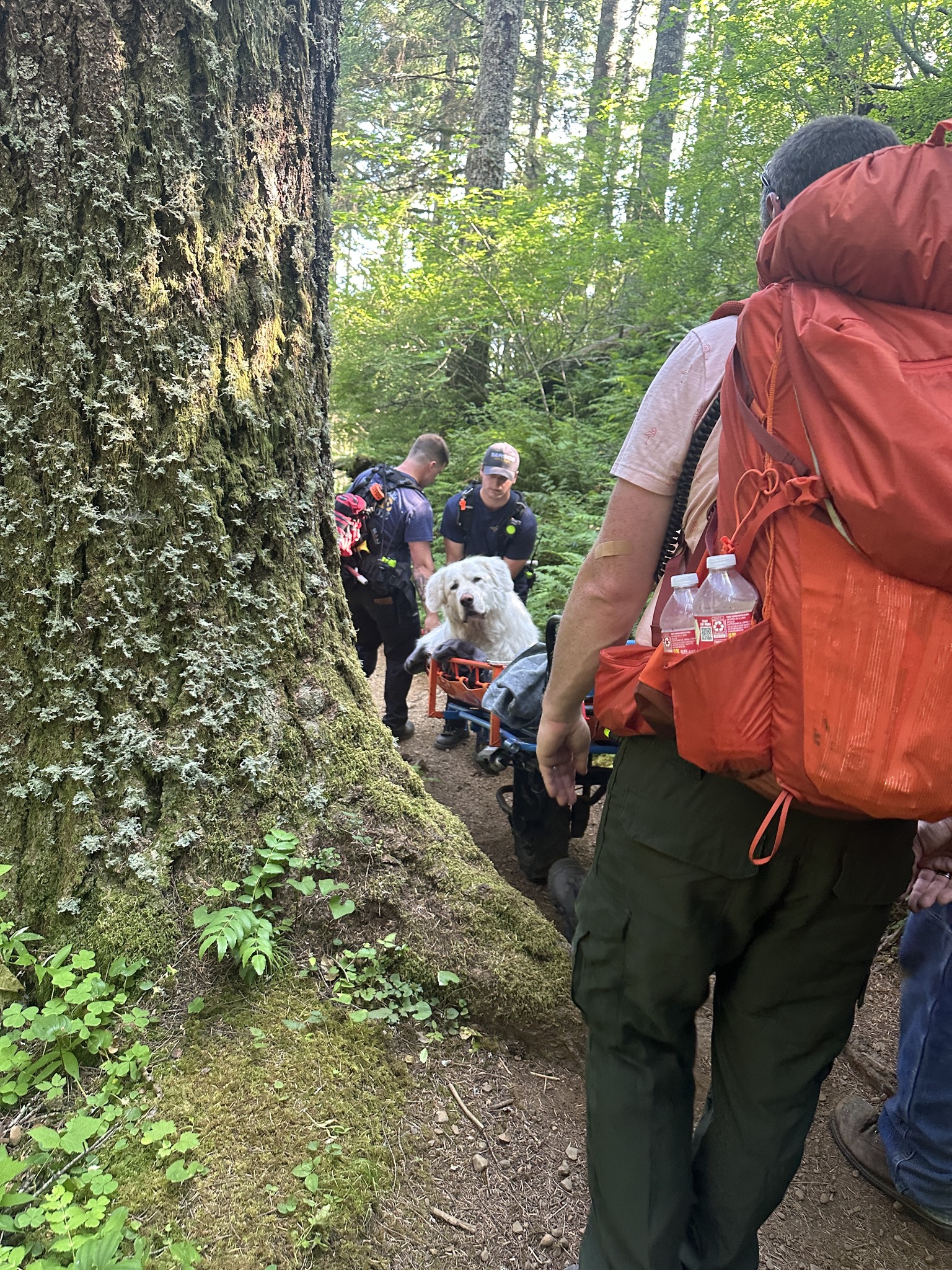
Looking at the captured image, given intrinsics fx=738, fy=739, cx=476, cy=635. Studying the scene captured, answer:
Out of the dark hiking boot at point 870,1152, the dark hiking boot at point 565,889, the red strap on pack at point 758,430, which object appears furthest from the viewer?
the dark hiking boot at point 565,889

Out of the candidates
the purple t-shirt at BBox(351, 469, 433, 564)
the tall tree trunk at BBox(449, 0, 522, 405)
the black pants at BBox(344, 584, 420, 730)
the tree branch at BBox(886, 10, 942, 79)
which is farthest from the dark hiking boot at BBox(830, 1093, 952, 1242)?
the tall tree trunk at BBox(449, 0, 522, 405)

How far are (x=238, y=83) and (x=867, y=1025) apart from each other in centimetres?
389

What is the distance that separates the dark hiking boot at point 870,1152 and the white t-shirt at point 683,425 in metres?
2.06

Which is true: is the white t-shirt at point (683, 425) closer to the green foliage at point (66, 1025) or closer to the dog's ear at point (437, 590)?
the green foliage at point (66, 1025)

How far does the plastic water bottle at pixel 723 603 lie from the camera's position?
4.01ft

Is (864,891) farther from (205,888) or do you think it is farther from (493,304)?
(493,304)

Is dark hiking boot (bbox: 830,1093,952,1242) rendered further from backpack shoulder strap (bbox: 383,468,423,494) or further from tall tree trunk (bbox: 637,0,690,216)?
tall tree trunk (bbox: 637,0,690,216)

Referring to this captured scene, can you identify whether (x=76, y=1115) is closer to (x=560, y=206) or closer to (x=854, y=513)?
(x=854, y=513)

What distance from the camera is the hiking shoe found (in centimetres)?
568

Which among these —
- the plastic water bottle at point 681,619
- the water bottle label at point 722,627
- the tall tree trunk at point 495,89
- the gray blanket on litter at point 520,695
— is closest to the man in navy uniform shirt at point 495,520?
the gray blanket on litter at point 520,695

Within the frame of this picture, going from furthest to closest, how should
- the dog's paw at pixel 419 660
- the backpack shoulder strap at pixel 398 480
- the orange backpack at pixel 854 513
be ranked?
1. the backpack shoulder strap at pixel 398 480
2. the dog's paw at pixel 419 660
3. the orange backpack at pixel 854 513

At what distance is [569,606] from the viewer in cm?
163

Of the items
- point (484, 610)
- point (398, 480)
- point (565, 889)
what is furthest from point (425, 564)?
point (565, 889)

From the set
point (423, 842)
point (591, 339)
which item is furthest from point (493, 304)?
point (423, 842)
